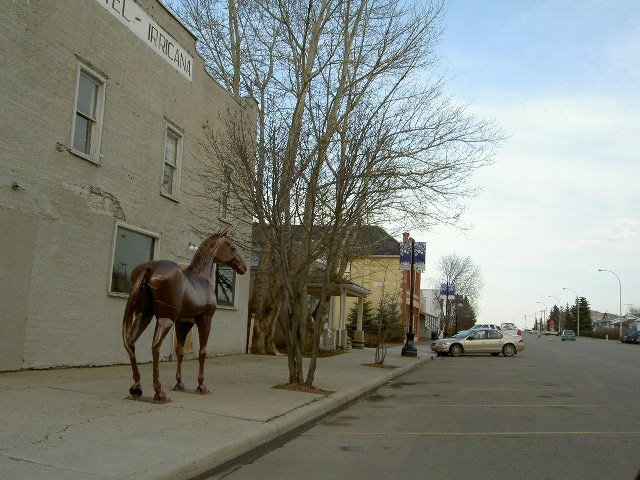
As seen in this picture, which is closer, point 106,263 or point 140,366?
point 106,263

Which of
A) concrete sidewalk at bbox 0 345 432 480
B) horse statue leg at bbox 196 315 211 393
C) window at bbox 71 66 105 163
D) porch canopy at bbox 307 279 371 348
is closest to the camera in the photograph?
concrete sidewalk at bbox 0 345 432 480

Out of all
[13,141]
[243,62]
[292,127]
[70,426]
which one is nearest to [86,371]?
[13,141]

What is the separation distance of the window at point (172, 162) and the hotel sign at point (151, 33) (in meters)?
1.69

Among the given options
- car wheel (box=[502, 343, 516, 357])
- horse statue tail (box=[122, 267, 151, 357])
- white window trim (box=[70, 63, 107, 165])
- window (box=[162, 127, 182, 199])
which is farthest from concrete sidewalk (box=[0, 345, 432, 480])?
car wheel (box=[502, 343, 516, 357])

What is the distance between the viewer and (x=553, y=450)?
754 centimetres

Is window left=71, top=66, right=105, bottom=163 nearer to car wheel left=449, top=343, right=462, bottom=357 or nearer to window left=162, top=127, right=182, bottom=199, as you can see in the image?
window left=162, top=127, right=182, bottom=199

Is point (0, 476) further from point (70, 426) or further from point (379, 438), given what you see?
point (379, 438)

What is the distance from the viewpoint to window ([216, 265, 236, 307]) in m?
19.0

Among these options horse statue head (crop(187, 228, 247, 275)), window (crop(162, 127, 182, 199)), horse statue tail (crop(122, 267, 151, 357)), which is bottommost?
horse statue tail (crop(122, 267, 151, 357))

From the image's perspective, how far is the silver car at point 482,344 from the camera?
31406 mm

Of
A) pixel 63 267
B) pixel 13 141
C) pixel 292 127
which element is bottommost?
pixel 63 267

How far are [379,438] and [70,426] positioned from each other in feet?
12.7

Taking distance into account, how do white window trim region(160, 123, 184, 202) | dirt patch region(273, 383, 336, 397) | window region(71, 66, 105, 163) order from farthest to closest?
white window trim region(160, 123, 184, 202) < window region(71, 66, 105, 163) < dirt patch region(273, 383, 336, 397)

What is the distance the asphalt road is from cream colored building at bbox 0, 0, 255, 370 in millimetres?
5513
